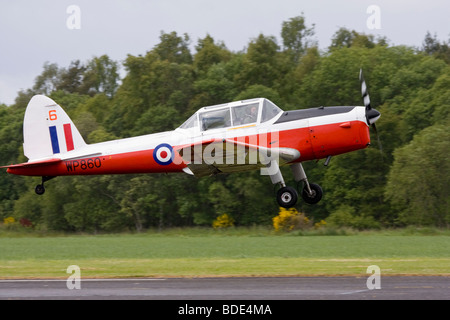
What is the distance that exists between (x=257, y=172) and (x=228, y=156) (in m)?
26.6

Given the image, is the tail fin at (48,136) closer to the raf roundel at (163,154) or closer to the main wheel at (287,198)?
the raf roundel at (163,154)

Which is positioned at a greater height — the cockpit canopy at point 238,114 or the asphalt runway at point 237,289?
the cockpit canopy at point 238,114

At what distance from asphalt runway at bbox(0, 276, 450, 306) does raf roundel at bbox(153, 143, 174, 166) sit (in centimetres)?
347

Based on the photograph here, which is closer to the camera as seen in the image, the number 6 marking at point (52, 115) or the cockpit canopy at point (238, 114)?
the cockpit canopy at point (238, 114)

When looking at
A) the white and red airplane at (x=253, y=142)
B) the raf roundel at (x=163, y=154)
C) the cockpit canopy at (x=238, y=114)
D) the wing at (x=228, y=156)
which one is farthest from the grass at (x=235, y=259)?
the cockpit canopy at (x=238, y=114)

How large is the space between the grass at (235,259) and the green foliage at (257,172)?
12036mm

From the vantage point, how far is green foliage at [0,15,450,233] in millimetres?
40250

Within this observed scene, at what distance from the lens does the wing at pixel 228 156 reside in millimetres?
15531

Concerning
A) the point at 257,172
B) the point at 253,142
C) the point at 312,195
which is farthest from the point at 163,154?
the point at 257,172

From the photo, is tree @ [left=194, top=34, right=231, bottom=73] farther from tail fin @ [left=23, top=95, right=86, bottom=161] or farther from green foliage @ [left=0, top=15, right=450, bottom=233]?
tail fin @ [left=23, top=95, right=86, bottom=161]

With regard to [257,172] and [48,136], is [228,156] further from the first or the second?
[257,172]

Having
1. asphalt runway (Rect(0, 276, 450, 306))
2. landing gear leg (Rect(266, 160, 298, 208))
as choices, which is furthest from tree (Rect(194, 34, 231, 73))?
asphalt runway (Rect(0, 276, 450, 306))

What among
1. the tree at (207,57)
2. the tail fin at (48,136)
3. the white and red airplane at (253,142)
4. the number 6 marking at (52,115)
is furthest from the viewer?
the tree at (207,57)
